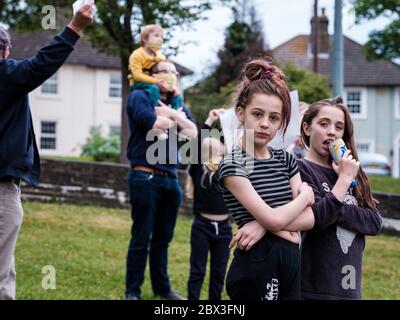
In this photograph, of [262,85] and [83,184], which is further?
[83,184]

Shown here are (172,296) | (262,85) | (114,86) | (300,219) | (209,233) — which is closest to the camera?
(300,219)

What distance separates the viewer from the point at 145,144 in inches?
223

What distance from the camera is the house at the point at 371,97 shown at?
125 ft

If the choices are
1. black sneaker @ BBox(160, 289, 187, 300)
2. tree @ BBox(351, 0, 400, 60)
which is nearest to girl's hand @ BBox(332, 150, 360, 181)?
black sneaker @ BBox(160, 289, 187, 300)

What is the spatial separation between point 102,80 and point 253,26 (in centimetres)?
870

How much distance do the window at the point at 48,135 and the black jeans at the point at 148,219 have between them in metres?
30.4

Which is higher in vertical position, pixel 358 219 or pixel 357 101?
pixel 357 101

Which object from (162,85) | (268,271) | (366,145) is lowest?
(268,271)

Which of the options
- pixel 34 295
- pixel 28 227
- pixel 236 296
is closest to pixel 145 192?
pixel 34 295

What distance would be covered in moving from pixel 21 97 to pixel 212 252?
95.8 inches

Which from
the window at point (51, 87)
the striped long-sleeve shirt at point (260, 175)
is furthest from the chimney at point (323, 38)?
the striped long-sleeve shirt at point (260, 175)

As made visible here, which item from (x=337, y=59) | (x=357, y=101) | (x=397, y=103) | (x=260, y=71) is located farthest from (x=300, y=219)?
(x=397, y=103)

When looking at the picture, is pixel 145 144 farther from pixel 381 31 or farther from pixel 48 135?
pixel 48 135

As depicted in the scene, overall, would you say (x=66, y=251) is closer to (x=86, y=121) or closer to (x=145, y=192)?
(x=145, y=192)
